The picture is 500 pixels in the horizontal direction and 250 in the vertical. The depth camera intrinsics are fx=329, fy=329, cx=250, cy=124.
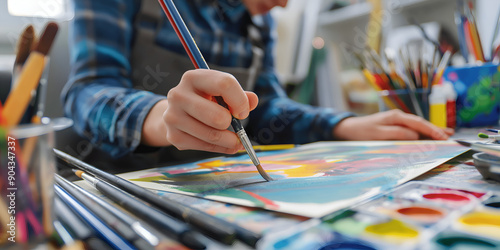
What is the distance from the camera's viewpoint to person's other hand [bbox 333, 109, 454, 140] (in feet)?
1.28

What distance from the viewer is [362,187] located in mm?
196

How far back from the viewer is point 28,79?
116mm

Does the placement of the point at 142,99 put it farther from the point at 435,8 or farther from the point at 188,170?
the point at 435,8

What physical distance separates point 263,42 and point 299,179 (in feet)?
1.79

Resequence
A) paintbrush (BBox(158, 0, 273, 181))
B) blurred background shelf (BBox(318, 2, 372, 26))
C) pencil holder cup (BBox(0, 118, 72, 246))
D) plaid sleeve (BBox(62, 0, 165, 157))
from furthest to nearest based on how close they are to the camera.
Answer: blurred background shelf (BBox(318, 2, 372, 26)) → plaid sleeve (BBox(62, 0, 165, 157)) → paintbrush (BBox(158, 0, 273, 181)) → pencil holder cup (BBox(0, 118, 72, 246))

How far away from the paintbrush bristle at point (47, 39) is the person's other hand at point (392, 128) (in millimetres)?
382

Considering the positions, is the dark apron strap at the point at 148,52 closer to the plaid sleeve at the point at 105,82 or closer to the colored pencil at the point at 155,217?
the plaid sleeve at the point at 105,82

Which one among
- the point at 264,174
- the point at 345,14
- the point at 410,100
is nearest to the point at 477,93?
the point at 410,100

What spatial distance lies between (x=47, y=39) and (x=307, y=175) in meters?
0.18

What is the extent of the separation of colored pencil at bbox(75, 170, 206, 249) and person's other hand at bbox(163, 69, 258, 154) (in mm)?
75

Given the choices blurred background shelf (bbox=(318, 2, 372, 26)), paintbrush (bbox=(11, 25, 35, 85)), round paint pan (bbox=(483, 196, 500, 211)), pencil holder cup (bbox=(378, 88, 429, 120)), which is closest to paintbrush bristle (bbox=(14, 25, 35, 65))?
paintbrush (bbox=(11, 25, 35, 85))

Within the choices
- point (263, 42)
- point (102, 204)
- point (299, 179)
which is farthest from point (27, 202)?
point (263, 42)

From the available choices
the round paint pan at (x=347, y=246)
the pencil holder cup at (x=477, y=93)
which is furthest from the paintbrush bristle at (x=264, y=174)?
the pencil holder cup at (x=477, y=93)

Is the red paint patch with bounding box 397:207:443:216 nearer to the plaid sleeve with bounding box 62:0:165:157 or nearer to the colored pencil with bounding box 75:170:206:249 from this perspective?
the colored pencil with bounding box 75:170:206:249
